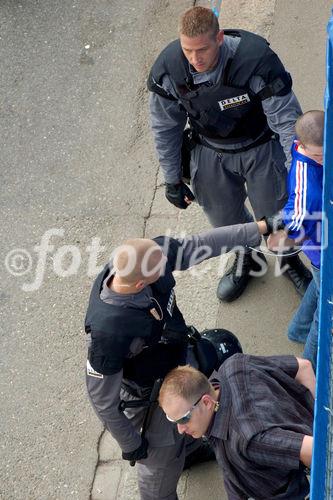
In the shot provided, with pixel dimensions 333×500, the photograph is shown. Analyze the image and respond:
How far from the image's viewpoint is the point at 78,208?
253 inches

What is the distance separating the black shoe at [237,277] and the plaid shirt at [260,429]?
1.68 m

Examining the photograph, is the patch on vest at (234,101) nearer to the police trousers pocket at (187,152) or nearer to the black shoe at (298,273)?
the police trousers pocket at (187,152)

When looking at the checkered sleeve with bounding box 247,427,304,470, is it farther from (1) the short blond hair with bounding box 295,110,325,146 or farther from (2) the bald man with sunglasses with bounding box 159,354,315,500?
(1) the short blond hair with bounding box 295,110,325,146

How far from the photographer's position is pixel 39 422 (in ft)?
17.6

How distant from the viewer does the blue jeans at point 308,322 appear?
462cm

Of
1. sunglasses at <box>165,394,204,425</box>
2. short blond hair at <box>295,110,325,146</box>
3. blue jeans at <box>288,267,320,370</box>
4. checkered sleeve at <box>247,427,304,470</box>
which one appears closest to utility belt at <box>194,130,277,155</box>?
short blond hair at <box>295,110,325,146</box>

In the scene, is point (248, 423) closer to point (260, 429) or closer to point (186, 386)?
point (260, 429)

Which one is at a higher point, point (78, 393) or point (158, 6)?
point (158, 6)

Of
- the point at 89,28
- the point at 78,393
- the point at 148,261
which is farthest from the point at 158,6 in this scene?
the point at 148,261

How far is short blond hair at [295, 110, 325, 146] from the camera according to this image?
4031 mm

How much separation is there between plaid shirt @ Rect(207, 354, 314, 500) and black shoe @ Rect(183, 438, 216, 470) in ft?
3.33

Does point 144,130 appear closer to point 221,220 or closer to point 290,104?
point 221,220

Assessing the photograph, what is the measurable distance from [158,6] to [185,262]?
411 centimetres

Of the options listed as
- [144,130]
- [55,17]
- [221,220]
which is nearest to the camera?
[221,220]
